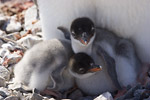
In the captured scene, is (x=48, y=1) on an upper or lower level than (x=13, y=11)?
upper

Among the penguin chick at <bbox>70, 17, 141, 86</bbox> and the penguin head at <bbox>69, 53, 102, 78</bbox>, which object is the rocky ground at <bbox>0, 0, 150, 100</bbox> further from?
the penguin head at <bbox>69, 53, 102, 78</bbox>

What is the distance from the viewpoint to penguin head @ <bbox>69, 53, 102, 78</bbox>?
10.3 feet

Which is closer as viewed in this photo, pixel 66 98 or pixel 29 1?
pixel 66 98

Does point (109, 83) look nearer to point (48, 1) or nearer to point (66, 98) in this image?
point (66, 98)

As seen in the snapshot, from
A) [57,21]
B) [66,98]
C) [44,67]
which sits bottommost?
[66,98]

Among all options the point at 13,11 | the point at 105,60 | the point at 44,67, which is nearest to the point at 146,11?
the point at 105,60

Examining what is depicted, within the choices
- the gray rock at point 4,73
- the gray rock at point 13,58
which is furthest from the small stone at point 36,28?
the gray rock at point 4,73

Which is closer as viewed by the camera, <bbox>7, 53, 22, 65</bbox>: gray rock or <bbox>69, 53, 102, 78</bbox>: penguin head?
<bbox>69, 53, 102, 78</bbox>: penguin head

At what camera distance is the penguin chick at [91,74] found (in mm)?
3145

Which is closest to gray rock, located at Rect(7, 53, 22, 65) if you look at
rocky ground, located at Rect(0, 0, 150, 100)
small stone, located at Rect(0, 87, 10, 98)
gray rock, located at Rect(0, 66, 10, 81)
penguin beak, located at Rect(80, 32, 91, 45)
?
rocky ground, located at Rect(0, 0, 150, 100)

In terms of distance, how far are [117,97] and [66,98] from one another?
0.45 meters

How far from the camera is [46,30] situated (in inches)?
148

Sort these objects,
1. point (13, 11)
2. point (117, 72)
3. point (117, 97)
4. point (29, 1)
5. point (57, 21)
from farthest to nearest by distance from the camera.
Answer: point (29, 1) → point (13, 11) → point (57, 21) → point (117, 72) → point (117, 97)

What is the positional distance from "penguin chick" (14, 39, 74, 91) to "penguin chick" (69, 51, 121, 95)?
0.34 feet
